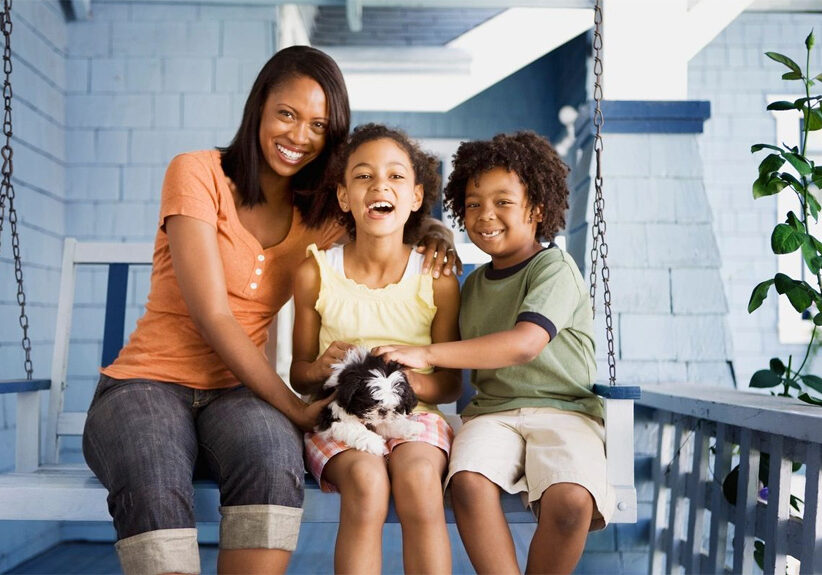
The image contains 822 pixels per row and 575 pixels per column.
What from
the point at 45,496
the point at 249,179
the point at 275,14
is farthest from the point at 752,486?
the point at 275,14

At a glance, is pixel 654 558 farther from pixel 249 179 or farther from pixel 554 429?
pixel 249 179

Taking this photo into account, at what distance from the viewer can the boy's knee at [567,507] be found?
1699 mm

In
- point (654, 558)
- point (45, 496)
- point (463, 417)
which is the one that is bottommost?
point (654, 558)

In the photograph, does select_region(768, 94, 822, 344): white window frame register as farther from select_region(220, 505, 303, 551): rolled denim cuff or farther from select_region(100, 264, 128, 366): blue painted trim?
select_region(220, 505, 303, 551): rolled denim cuff

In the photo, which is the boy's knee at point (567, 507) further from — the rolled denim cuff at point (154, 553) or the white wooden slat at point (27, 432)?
the white wooden slat at point (27, 432)

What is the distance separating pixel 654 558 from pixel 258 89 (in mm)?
2293

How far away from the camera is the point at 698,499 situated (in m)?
2.73

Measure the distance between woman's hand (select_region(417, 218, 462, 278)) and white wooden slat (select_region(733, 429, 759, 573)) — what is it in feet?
3.33

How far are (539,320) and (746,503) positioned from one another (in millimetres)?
1027

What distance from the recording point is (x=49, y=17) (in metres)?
3.76

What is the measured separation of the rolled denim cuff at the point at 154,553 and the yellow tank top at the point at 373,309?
0.70 meters

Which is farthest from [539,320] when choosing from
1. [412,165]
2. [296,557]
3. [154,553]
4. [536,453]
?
[296,557]

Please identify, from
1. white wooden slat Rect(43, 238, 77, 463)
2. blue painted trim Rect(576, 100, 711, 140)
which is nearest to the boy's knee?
white wooden slat Rect(43, 238, 77, 463)

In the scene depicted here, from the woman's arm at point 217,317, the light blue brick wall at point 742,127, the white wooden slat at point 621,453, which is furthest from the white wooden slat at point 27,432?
the light blue brick wall at point 742,127
